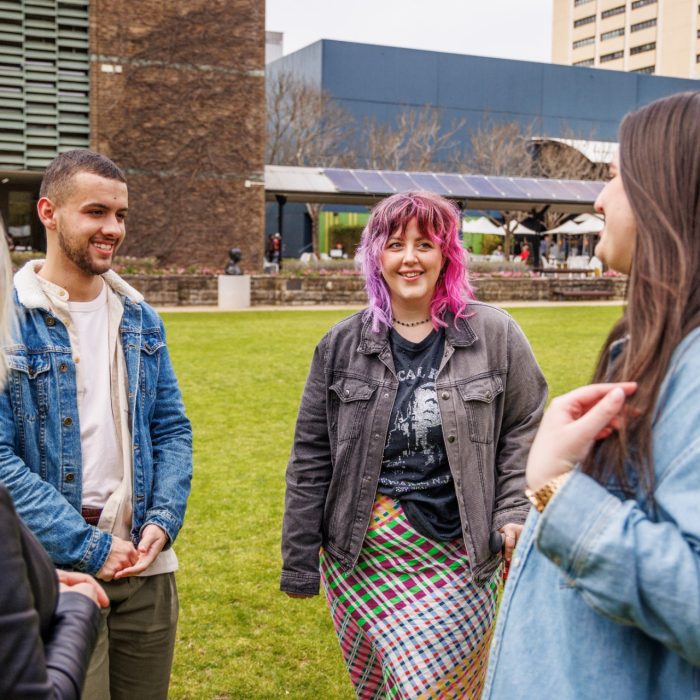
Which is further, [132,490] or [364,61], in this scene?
[364,61]

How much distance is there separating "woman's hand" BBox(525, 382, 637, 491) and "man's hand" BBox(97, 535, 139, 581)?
1.54 metres

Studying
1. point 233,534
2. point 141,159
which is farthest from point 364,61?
point 233,534

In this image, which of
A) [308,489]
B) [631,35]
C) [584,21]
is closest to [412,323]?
[308,489]

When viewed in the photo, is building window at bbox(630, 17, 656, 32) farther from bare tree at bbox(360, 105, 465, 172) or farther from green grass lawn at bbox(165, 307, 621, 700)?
green grass lawn at bbox(165, 307, 621, 700)

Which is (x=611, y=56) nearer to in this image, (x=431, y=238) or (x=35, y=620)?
(x=431, y=238)

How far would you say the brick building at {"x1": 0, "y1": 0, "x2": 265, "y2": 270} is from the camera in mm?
27609

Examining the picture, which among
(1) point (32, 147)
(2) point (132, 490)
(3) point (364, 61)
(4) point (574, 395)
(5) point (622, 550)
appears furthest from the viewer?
(3) point (364, 61)

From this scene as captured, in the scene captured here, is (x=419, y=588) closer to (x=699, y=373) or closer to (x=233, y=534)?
(x=699, y=373)

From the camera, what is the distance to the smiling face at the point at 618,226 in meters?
1.70

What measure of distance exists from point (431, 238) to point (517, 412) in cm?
68

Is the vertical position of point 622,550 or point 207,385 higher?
point 622,550

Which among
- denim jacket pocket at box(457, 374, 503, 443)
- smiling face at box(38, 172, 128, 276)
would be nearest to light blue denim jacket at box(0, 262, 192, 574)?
smiling face at box(38, 172, 128, 276)

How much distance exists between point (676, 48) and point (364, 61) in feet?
196

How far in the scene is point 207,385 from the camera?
39.2ft
